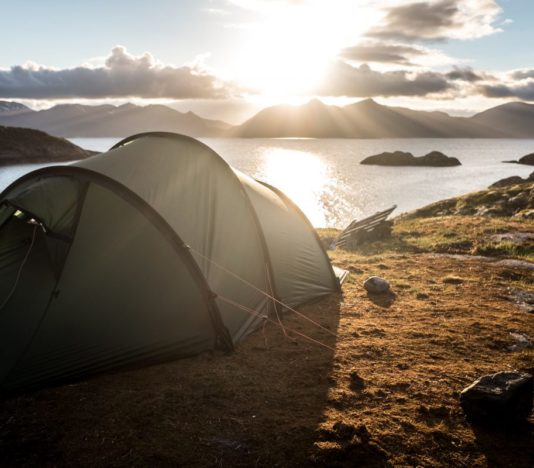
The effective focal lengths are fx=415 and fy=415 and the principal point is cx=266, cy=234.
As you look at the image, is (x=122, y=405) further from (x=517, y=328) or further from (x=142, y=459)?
(x=517, y=328)

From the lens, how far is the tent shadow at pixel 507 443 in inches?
199

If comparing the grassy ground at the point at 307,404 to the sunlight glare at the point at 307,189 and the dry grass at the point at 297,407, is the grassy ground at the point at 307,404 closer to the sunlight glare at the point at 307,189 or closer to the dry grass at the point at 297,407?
the dry grass at the point at 297,407

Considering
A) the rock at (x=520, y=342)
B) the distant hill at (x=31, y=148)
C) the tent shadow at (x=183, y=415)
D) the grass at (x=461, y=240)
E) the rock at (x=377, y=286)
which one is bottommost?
the tent shadow at (x=183, y=415)

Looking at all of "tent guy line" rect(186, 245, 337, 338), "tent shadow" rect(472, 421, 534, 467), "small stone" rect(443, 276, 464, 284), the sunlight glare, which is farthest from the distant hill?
"tent shadow" rect(472, 421, 534, 467)

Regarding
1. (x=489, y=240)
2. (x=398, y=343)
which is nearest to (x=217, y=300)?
(x=398, y=343)

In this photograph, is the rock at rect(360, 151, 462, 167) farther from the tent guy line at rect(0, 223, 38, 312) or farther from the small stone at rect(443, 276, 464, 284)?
the tent guy line at rect(0, 223, 38, 312)

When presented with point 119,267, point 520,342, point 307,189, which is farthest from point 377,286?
point 307,189

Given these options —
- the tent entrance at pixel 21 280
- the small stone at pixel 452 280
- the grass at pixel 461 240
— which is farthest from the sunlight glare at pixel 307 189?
the tent entrance at pixel 21 280

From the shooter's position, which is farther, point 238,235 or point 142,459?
point 238,235

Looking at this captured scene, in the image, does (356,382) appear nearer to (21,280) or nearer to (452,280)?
(21,280)

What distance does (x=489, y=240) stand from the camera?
16812mm

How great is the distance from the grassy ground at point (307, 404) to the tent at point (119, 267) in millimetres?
500

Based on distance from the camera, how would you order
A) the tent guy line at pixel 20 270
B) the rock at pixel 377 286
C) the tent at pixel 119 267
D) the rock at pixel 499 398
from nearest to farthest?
the rock at pixel 499 398 → the tent at pixel 119 267 → the tent guy line at pixel 20 270 → the rock at pixel 377 286

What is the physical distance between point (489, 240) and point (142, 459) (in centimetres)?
1599
